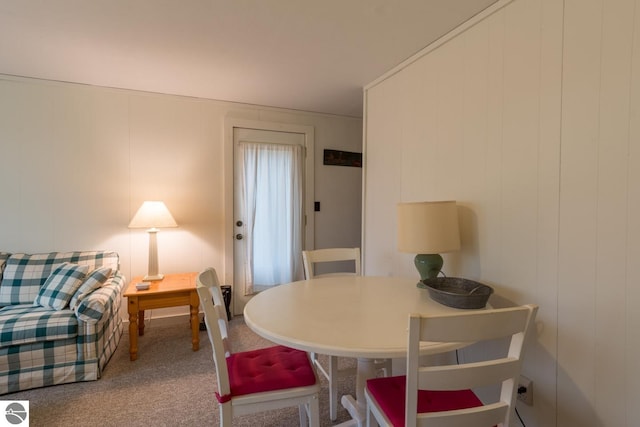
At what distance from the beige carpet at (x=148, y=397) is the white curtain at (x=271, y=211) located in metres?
0.99

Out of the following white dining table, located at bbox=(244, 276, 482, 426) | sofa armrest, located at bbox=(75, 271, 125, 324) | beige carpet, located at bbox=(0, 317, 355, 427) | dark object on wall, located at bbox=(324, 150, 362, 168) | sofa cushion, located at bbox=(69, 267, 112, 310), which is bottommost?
beige carpet, located at bbox=(0, 317, 355, 427)

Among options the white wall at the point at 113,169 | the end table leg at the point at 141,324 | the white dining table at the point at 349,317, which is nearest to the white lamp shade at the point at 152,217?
the white wall at the point at 113,169

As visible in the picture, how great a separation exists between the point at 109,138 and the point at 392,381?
3136 mm

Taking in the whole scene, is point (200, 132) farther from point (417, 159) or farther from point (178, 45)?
point (417, 159)

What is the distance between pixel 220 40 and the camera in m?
1.96

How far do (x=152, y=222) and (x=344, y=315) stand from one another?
6.86 feet

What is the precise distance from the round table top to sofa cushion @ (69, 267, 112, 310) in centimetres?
153

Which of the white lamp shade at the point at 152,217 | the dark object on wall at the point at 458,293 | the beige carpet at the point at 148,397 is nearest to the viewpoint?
the dark object on wall at the point at 458,293

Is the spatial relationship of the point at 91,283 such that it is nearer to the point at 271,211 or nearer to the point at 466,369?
the point at 271,211

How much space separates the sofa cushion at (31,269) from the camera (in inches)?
89.9

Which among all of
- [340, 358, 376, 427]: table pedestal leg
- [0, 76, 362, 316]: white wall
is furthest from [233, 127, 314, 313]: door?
[340, 358, 376, 427]: table pedestal leg

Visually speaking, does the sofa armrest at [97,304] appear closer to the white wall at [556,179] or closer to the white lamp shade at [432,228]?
the white lamp shade at [432,228]

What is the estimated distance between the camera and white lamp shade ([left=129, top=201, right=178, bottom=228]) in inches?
102

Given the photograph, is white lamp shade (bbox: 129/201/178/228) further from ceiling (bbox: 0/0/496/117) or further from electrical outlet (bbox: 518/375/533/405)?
electrical outlet (bbox: 518/375/533/405)
